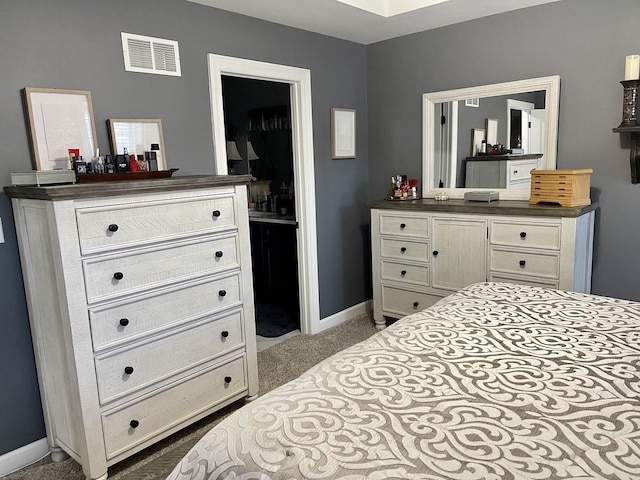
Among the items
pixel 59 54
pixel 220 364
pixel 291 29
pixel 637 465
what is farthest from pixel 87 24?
A: pixel 637 465

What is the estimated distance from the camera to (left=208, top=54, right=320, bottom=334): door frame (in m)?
3.04

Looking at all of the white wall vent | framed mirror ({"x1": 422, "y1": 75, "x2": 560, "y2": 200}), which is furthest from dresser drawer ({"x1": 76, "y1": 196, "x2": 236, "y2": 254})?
framed mirror ({"x1": 422, "y1": 75, "x2": 560, "y2": 200})

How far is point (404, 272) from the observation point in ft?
12.1

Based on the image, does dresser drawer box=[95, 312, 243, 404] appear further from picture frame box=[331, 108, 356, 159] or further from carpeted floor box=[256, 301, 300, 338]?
picture frame box=[331, 108, 356, 159]

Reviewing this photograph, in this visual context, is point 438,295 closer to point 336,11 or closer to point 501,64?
point 501,64

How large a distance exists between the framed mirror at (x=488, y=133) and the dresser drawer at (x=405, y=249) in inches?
21.1

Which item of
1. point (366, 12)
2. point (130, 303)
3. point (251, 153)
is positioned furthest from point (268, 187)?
point (130, 303)

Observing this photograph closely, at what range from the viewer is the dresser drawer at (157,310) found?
2.03 meters

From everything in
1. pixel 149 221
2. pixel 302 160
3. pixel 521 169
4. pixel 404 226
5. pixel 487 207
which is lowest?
pixel 404 226

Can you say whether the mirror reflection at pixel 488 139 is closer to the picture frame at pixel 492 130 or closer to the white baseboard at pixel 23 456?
the picture frame at pixel 492 130

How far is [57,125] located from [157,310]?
1025 mm

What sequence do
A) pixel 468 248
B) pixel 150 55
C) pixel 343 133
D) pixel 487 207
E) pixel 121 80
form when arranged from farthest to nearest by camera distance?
pixel 343 133
pixel 468 248
pixel 487 207
pixel 150 55
pixel 121 80

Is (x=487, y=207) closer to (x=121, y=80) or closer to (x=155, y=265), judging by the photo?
(x=155, y=265)

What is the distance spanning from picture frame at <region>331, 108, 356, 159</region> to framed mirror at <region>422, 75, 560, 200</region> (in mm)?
608
